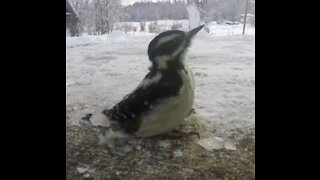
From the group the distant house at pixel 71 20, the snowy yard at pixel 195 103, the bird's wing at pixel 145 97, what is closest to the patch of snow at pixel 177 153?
the snowy yard at pixel 195 103

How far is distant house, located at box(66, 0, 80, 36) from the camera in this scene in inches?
59.2

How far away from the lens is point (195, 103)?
1469 mm

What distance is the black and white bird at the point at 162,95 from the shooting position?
1340mm

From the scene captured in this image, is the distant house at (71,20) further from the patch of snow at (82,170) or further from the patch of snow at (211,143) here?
the patch of snow at (211,143)

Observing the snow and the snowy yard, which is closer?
the snowy yard

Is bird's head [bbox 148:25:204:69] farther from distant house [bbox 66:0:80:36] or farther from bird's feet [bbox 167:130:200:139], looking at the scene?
distant house [bbox 66:0:80:36]

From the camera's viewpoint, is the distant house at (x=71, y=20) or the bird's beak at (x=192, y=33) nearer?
the bird's beak at (x=192, y=33)

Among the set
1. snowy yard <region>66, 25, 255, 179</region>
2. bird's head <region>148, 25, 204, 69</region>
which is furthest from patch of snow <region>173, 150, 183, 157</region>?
bird's head <region>148, 25, 204, 69</region>

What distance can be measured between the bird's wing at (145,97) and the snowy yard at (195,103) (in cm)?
9

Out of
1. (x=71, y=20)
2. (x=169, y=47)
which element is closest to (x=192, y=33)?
(x=169, y=47)
